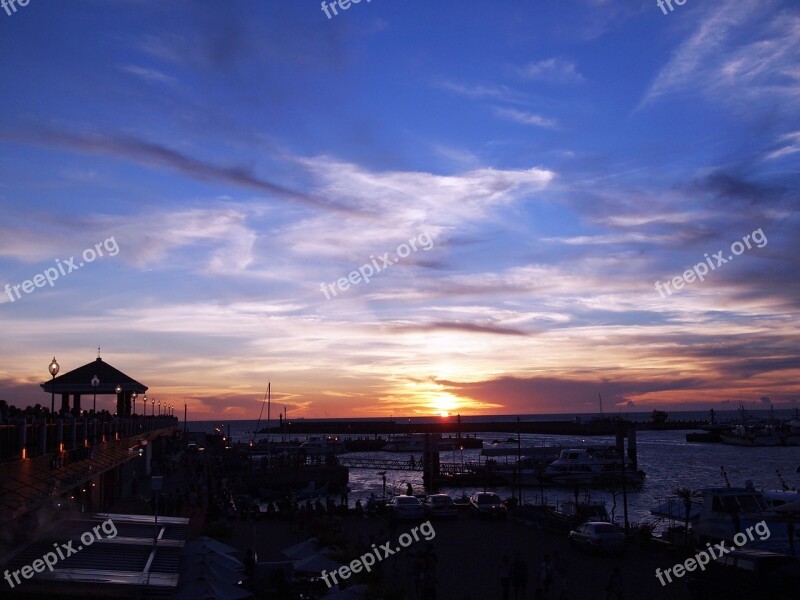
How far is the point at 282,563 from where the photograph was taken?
22891 mm

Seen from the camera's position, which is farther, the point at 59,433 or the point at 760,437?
the point at 760,437

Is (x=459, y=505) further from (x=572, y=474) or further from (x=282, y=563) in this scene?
(x=572, y=474)

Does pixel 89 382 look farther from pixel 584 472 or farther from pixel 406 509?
pixel 584 472

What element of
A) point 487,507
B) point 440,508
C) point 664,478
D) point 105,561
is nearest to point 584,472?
point 664,478

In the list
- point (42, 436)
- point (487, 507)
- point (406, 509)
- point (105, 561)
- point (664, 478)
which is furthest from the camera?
point (664, 478)

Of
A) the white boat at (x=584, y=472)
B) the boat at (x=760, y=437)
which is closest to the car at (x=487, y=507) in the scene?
the white boat at (x=584, y=472)

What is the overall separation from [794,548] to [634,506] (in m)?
35.5

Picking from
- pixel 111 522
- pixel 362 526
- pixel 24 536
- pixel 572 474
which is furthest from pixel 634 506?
pixel 24 536

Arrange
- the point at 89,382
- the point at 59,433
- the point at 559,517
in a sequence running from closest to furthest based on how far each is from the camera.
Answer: the point at 59,433
the point at 559,517
the point at 89,382

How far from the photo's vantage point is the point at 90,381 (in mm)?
38281

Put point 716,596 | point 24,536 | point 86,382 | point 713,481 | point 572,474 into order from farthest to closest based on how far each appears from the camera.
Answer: point 713,481, point 572,474, point 86,382, point 716,596, point 24,536

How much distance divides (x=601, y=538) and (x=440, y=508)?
1127 cm

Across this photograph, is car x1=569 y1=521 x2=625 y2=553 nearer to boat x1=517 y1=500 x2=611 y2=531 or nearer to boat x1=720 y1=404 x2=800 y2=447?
boat x1=517 y1=500 x2=611 y2=531

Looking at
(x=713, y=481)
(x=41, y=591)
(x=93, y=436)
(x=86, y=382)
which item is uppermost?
(x=86, y=382)
